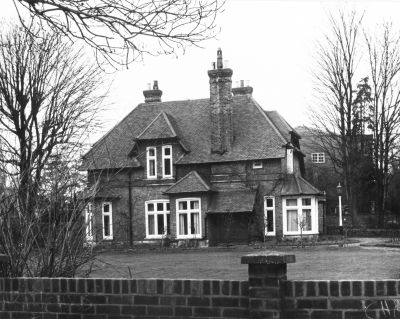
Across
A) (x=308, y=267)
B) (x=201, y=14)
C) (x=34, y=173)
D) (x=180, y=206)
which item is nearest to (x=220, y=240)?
(x=180, y=206)

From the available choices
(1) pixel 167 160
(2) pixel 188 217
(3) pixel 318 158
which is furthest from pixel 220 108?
(3) pixel 318 158

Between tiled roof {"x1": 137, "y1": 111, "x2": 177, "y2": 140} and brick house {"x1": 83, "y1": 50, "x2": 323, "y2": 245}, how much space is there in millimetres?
39

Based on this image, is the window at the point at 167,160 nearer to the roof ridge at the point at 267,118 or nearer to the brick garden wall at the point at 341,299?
the roof ridge at the point at 267,118

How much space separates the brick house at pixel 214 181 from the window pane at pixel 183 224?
0.06 metres

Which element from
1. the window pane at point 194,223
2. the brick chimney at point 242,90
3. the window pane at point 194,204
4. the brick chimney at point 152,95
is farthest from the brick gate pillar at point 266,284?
the brick chimney at point 152,95

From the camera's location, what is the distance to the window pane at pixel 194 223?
33500 mm

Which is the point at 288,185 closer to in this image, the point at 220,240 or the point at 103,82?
the point at 220,240

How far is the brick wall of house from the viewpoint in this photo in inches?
219

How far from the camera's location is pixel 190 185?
33.6 m

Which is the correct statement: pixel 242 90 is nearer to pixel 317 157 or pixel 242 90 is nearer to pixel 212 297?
pixel 317 157

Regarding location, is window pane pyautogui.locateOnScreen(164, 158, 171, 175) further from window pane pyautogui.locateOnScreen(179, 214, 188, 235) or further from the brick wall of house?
the brick wall of house

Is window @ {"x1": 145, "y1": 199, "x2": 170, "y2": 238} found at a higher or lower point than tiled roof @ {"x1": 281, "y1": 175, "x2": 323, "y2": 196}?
lower

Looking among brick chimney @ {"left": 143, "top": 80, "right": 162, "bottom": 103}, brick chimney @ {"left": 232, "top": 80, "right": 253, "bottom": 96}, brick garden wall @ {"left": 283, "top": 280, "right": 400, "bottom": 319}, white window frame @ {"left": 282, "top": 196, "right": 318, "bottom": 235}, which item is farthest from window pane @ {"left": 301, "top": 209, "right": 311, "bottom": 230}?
brick garden wall @ {"left": 283, "top": 280, "right": 400, "bottom": 319}

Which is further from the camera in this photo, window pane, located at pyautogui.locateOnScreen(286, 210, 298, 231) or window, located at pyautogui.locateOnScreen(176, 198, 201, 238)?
window pane, located at pyautogui.locateOnScreen(286, 210, 298, 231)
